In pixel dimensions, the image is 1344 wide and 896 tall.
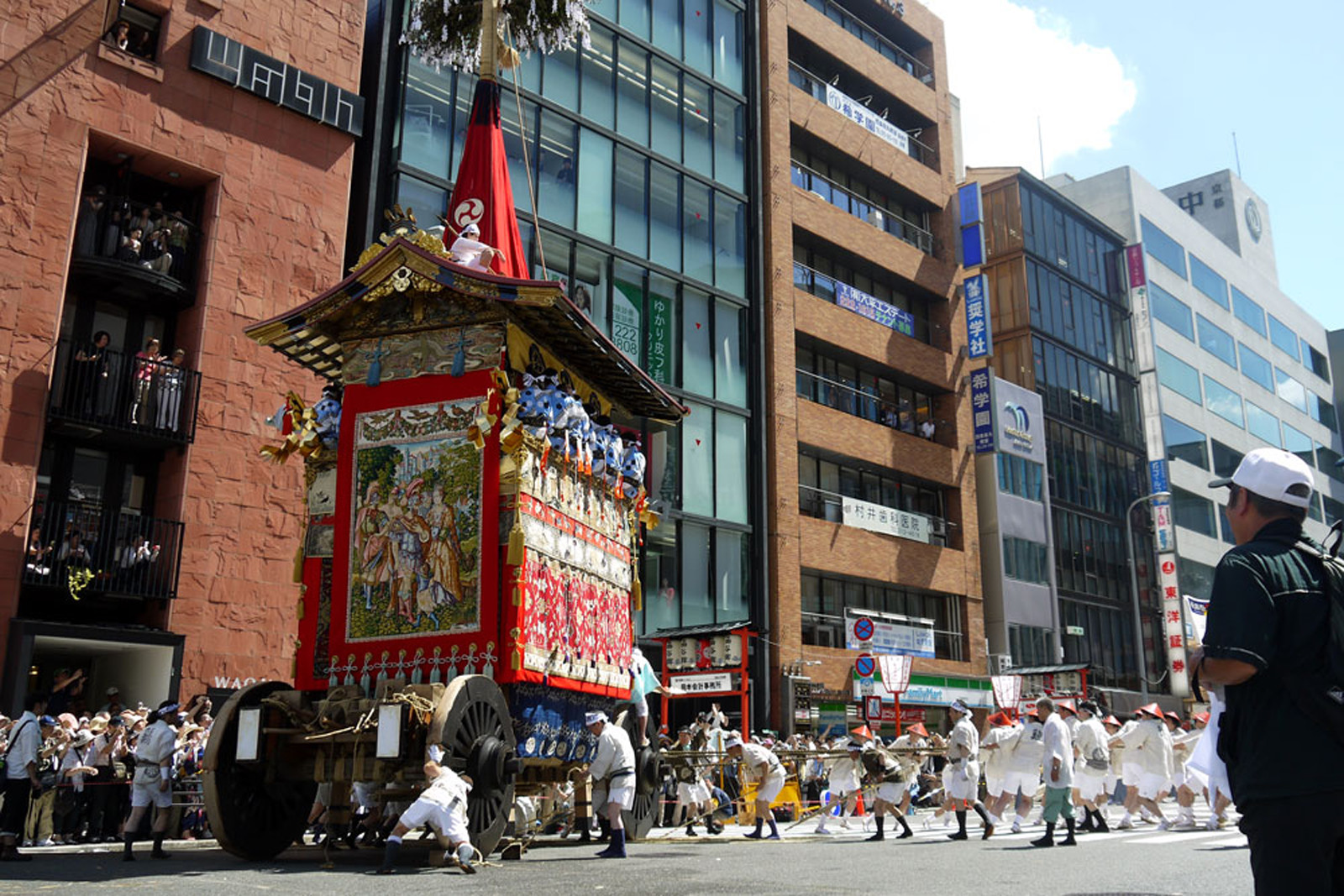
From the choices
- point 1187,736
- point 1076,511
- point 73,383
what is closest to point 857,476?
point 1076,511

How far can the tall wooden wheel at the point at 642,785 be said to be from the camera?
1557cm

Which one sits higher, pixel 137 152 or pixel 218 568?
pixel 137 152

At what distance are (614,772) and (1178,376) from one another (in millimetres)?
50543

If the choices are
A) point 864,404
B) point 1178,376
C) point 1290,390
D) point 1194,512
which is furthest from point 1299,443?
point 864,404

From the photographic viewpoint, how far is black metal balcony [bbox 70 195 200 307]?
20.0m

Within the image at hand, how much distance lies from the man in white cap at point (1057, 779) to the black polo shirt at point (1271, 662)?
1153cm

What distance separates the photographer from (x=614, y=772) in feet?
43.5

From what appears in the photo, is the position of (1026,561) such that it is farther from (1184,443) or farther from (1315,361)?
(1315,361)

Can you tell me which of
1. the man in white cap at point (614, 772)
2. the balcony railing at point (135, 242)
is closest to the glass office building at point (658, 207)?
the balcony railing at point (135, 242)

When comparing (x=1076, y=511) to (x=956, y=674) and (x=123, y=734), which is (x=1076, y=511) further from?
(x=123, y=734)

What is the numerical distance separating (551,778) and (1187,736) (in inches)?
524

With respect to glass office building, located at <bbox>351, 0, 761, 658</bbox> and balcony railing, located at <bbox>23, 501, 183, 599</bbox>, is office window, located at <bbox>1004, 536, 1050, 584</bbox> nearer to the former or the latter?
glass office building, located at <bbox>351, 0, 761, 658</bbox>

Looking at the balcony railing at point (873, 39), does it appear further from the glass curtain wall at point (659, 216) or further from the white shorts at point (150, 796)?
the white shorts at point (150, 796)

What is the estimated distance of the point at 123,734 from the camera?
1633cm
